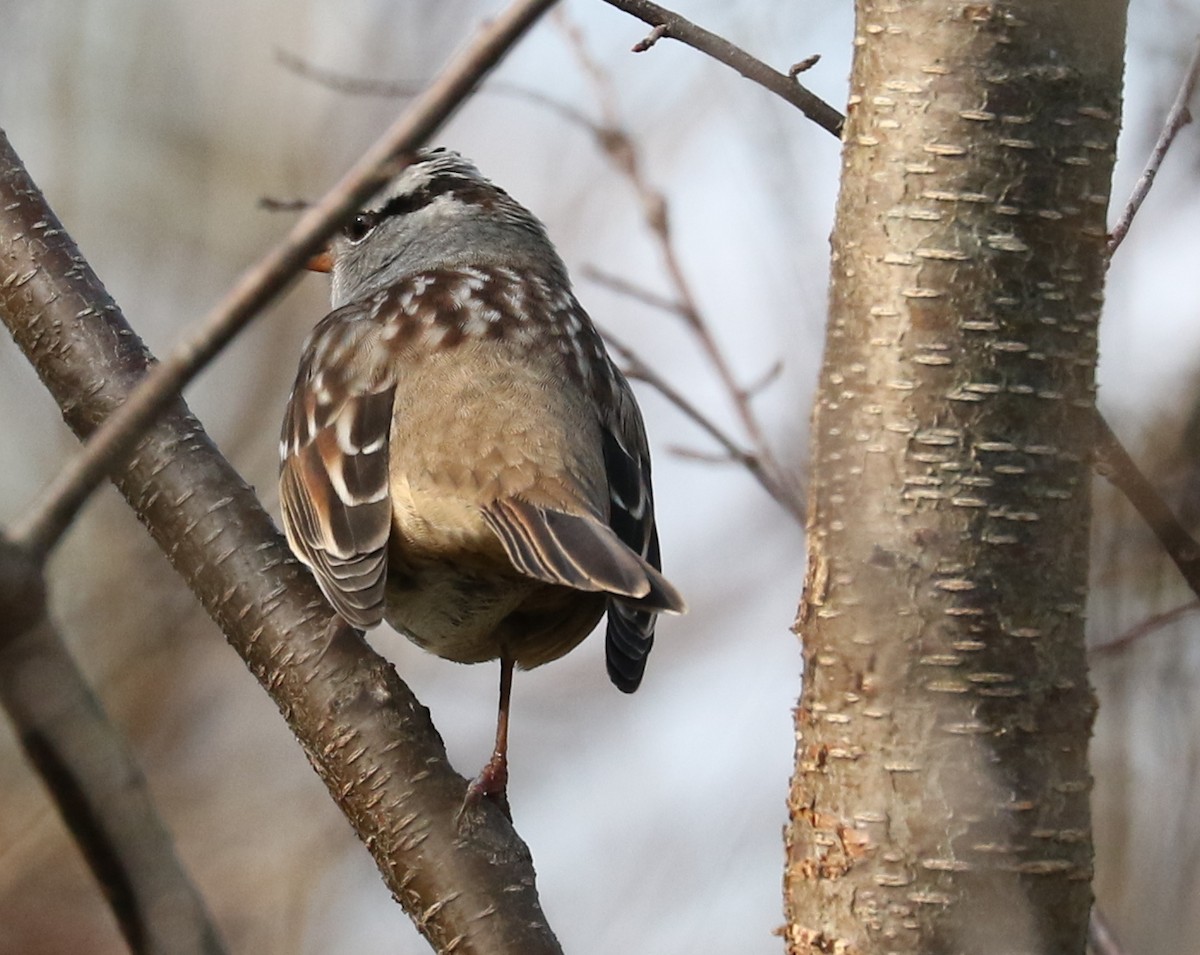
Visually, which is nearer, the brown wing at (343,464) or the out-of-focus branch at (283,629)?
the out-of-focus branch at (283,629)

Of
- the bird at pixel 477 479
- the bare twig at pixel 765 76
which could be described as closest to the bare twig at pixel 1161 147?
the bare twig at pixel 765 76

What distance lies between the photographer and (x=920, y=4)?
195 centimetres

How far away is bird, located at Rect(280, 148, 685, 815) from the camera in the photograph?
306 cm

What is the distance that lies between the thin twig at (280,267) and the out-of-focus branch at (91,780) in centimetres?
15

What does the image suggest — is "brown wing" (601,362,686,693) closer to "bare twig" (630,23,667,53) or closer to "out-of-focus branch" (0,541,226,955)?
"bare twig" (630,23,667,53)

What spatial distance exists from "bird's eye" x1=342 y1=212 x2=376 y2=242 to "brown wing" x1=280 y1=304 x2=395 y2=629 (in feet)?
2.75

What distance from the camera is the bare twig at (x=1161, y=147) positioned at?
248 centimetres

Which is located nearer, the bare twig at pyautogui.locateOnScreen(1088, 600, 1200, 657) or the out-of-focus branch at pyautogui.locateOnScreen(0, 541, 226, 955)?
the out-of-focus branch at pyautogui.locateOnScreen(0, 541, 226, 955)

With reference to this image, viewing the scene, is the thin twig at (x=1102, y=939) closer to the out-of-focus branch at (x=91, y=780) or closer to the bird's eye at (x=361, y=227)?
the out-of-focus branch at (x=91, y=780)

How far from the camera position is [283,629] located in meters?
2.91

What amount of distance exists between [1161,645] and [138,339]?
2.39m

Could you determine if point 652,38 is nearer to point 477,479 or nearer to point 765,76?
point 765,76

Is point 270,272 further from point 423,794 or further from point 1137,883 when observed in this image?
point 1137,883

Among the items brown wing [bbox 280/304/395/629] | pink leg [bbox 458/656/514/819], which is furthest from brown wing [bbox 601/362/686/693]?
brown wing [bbox 280/304/395/629]
